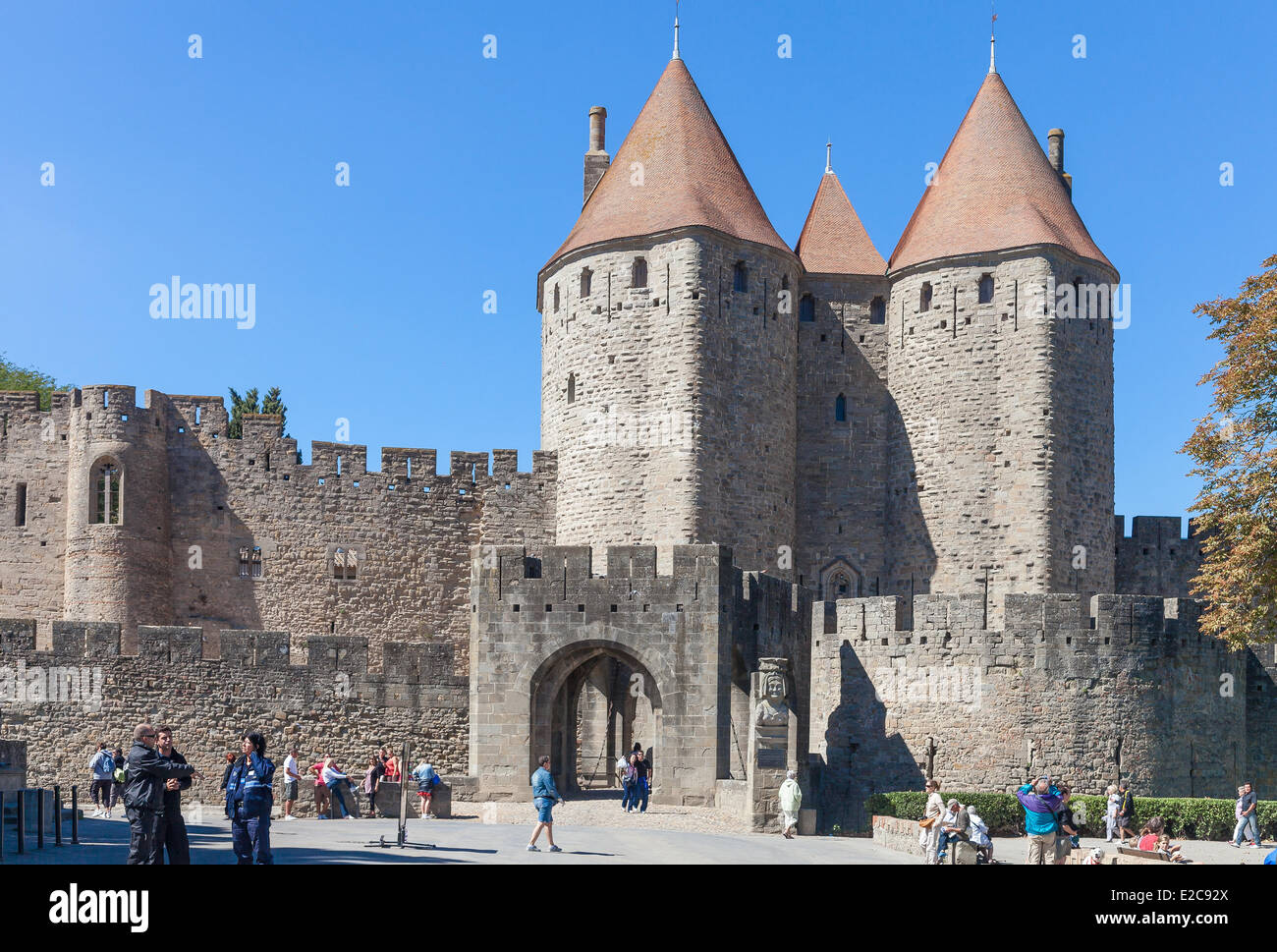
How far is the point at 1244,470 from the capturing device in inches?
1126

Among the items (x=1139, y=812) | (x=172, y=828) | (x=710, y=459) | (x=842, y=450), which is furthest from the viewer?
(x=842, y=450)

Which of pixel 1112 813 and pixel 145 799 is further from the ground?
pixel 145 799

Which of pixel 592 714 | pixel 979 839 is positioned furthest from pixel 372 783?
pixel 592 714

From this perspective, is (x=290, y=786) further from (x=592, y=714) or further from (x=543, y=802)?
(x=592, y=714)

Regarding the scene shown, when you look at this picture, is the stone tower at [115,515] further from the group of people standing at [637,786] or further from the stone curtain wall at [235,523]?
the group of people standing at [637,786]

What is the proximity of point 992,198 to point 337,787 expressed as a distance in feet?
75.2

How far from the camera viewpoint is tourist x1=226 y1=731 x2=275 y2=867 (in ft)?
53.4

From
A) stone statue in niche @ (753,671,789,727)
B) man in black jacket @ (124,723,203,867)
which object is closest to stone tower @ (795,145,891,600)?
stone statue in niche @ (753,671,789,727)

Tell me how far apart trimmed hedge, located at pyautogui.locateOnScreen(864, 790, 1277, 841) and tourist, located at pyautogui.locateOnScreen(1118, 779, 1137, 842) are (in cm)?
14

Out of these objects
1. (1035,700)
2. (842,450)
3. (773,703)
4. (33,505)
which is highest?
(842,450)
